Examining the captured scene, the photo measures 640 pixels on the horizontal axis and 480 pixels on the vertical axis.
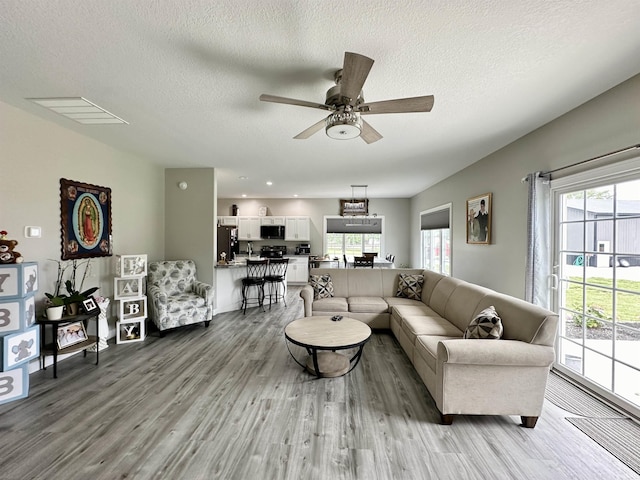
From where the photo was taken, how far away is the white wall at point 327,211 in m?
8.44

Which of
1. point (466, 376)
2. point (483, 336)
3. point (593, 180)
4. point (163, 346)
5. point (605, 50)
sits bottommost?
point (163, 346)

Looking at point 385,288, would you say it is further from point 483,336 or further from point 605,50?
point 605,50

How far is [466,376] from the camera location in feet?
6.55

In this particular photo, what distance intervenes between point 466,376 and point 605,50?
244cm

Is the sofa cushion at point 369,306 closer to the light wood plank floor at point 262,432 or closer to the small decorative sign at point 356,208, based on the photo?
the light wood plank floor at point 262,432

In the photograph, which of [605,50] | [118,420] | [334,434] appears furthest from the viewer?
[118,420]

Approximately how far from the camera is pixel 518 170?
134 inches

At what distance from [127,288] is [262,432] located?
9.99 feet

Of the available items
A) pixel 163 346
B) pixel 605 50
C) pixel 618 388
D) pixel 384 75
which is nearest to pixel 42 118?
pixel 163 346

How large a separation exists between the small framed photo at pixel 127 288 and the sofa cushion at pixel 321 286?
253 cm

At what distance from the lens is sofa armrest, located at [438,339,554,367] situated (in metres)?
1.95

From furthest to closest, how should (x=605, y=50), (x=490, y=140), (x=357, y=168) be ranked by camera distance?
(x=357, y=168) < (x=490, y=140) < (x=605, y=50)

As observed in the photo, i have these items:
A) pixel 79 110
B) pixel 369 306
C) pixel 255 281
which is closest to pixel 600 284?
pixel 369 306

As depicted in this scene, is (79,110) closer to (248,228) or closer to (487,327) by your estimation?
(487,327)
